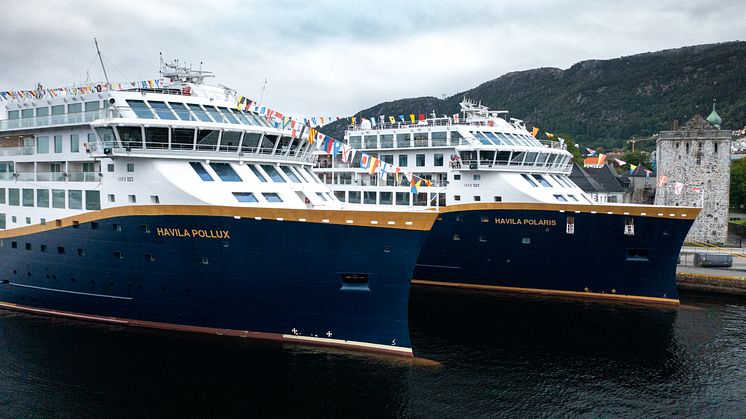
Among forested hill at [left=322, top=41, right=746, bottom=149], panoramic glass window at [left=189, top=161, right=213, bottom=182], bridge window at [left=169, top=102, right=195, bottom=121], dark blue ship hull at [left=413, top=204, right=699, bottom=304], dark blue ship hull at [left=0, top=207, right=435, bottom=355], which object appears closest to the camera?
dark blue ship hull at [left=0, top=207, right=435, bottom=355]

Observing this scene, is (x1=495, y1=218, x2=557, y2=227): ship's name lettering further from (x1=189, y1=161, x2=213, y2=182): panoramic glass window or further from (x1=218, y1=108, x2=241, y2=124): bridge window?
(x1=189, y1=161, x2=213, y2=182): panoramic glass window

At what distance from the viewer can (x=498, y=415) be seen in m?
16.6

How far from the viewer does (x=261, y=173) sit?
2312 cm

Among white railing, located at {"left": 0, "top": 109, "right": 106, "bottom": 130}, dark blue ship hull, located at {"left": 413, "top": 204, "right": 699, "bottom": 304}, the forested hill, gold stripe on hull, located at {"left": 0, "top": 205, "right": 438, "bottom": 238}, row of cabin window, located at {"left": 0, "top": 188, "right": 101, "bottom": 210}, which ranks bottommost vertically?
dark blue ship hull, located at {"left": 413, "top": 204, "right": 699, "bottom": 304}

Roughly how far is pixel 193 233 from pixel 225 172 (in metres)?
3.07

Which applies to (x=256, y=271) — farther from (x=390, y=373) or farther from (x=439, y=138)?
(x=439, y=138)

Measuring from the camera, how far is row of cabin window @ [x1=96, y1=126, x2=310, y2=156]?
21.6 meters

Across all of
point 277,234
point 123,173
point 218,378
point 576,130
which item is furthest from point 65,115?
point 576,130

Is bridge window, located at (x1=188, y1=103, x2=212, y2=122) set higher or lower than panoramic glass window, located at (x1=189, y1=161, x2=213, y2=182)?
higher

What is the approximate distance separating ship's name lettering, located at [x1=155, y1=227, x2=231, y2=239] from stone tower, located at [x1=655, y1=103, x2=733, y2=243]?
3800cm

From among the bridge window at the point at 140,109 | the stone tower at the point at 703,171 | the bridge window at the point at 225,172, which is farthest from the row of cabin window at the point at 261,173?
the stone tower at the point at 703,171

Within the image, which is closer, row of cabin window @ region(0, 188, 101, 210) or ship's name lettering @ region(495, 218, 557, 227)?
row of cabin window @ region(0, 188, 101, 210)

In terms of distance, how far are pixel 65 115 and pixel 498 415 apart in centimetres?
2132

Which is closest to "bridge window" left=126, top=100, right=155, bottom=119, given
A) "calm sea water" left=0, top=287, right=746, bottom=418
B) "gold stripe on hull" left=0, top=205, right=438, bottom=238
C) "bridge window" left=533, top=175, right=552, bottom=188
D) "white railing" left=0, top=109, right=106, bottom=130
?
"white railing" left=0, top=109, right=106, bottom=130
